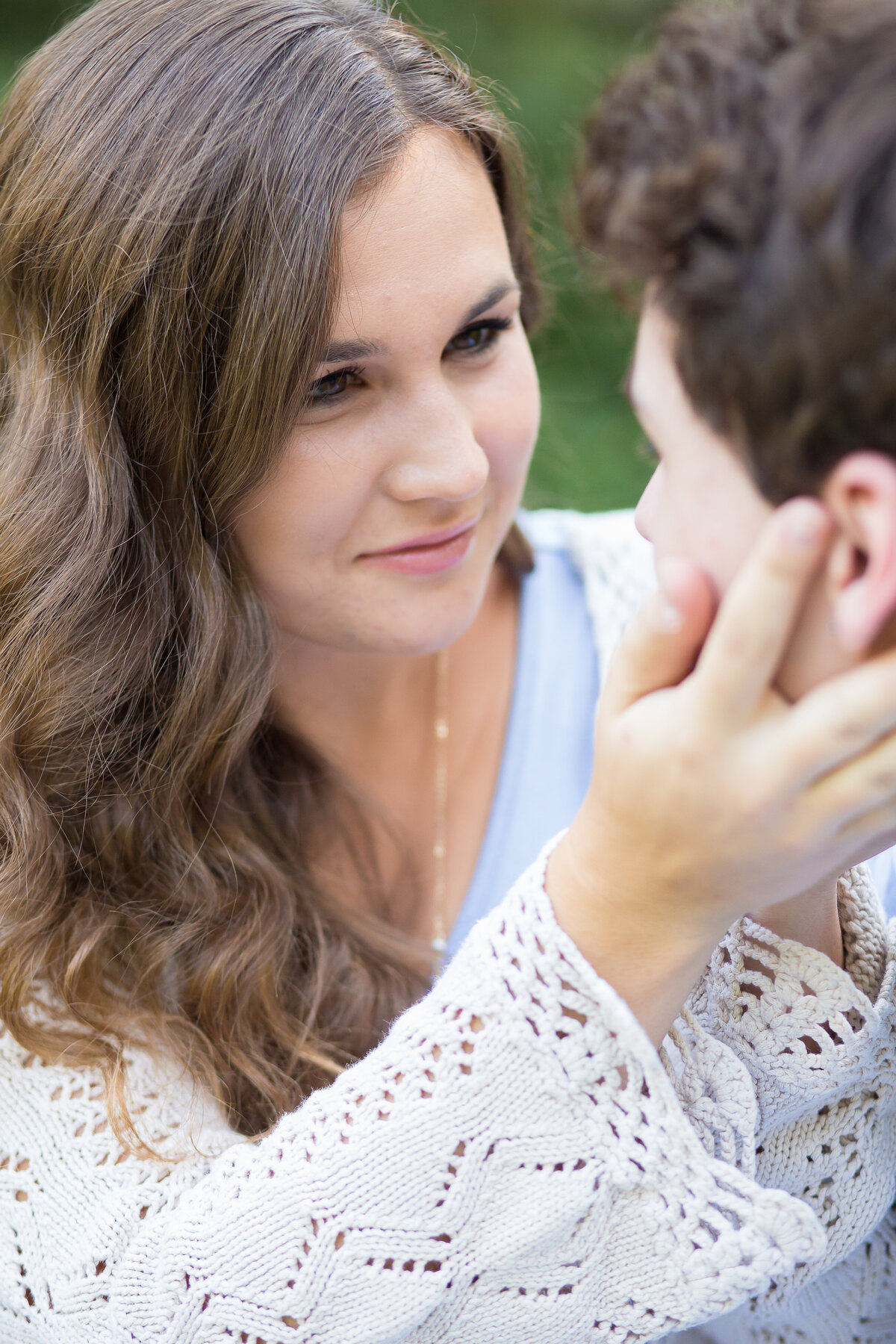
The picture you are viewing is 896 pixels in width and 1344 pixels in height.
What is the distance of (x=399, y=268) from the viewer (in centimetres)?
137

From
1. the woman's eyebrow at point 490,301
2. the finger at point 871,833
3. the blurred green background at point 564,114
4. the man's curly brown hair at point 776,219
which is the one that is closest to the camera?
the man's curly brown hair at point 776,219

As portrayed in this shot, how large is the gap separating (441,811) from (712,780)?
105 cm

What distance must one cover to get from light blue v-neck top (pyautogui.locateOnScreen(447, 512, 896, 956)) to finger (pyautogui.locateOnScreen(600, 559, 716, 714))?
2.65 feet

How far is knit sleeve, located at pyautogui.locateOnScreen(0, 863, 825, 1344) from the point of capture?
1017mm

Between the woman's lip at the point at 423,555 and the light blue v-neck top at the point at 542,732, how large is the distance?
0.43 metres

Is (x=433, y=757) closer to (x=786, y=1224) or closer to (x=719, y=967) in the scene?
(x=719, y=967)

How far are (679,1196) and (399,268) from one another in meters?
1.01

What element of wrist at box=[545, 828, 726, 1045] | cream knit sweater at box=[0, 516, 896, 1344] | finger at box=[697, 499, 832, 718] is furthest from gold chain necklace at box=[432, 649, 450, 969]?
finger at box=[697, 499, 832, 718]

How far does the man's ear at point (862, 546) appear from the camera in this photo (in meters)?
0.77

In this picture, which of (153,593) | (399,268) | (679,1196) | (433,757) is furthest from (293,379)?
(679,1196)

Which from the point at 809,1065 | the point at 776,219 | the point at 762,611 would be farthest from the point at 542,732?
the point at 776,219

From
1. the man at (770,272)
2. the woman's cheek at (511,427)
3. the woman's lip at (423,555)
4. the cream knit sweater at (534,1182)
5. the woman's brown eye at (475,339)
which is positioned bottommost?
the cream knit sweater at (534,1182)

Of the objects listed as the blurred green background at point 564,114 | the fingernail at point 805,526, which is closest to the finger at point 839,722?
the fingernail at point 805,526

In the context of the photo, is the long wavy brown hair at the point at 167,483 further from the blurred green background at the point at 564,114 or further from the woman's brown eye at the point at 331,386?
the blurred green background at the point at 564,114
